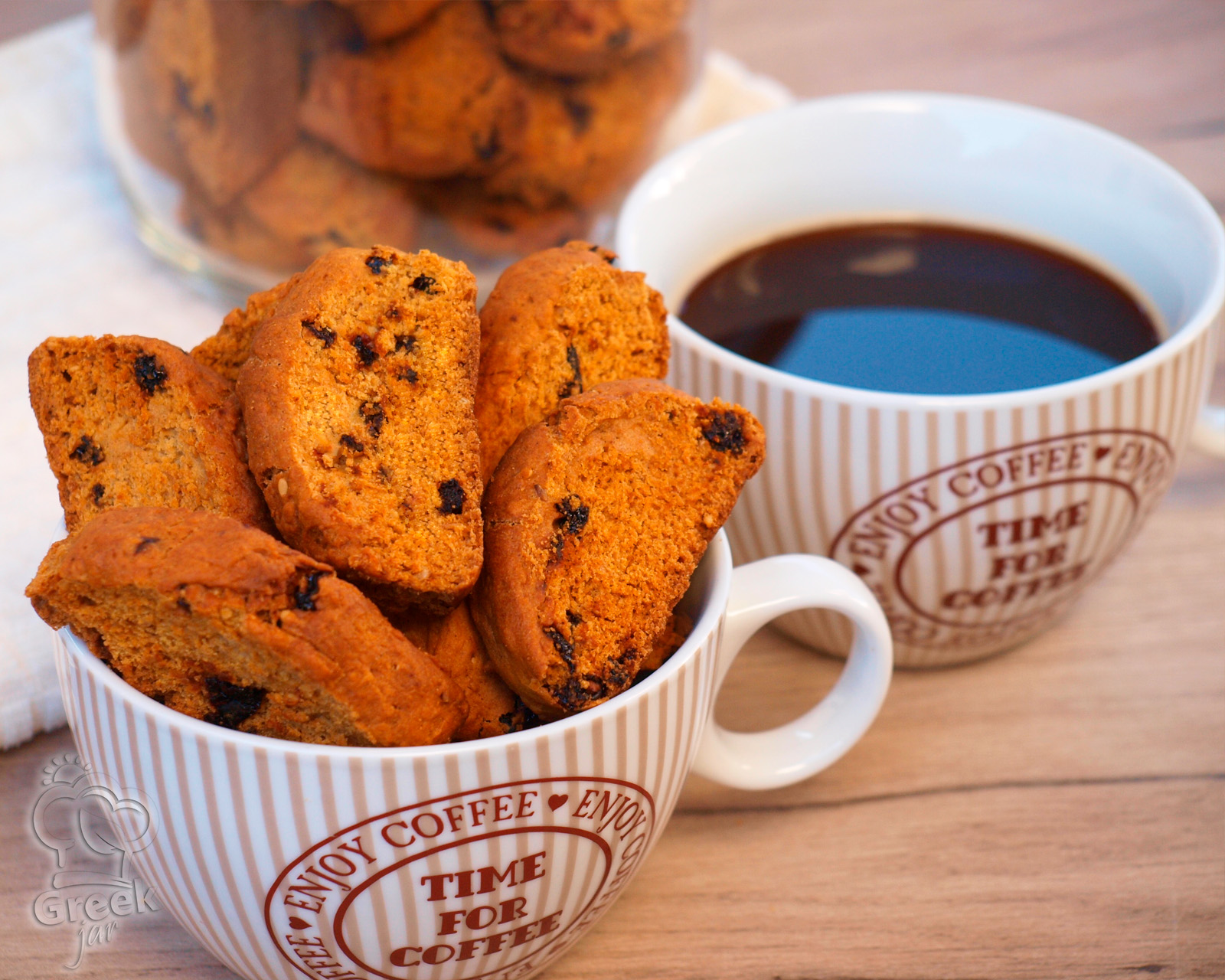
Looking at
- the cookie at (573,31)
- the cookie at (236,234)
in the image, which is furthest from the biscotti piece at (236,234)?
the cookie at (573,31)

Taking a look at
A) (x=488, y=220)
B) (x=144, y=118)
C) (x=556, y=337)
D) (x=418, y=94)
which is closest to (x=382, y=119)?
(x=418, y=94)

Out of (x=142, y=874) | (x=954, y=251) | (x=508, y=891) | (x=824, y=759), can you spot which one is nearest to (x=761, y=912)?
(x=824, y=759)

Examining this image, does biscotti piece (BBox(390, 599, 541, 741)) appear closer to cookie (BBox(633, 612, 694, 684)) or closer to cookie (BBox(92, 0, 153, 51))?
cookie (BBox(633, 612, 694, 684))

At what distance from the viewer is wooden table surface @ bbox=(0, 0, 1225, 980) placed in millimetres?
683

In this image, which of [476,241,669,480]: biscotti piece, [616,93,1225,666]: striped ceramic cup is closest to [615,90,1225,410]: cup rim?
[616,93,1225,666]: striped ceramic cup

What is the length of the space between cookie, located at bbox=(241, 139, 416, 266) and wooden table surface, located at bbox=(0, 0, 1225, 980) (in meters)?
0.42

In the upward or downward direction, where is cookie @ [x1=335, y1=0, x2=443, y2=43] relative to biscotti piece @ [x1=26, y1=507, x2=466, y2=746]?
upward

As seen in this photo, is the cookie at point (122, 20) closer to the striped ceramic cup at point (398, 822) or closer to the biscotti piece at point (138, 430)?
the biscotti piece at point (138, 430)

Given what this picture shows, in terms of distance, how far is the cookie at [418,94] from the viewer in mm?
918

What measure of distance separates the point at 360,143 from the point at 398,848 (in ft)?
1.90

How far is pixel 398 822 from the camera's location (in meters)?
0.53

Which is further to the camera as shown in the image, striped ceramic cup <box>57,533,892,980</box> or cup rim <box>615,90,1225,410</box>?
cup rim <box>615,90,1225,410</box>

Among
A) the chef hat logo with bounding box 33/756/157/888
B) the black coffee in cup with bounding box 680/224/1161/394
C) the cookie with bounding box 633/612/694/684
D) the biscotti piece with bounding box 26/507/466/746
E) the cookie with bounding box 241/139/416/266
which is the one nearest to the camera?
the biscotti piece with bounding box 26/507/466/746

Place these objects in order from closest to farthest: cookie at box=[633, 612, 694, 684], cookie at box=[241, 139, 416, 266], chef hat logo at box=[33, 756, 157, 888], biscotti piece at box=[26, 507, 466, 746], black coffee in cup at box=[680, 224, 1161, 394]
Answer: biscotti piece at box=[26, 507, 466, 746] → cookie at box=[633, 612, 694, 684] → chef hat logo at box=[33, 756, 157, 888] → black coffee in cup at box=[680, 224, 1161, 394] → cookie at box=[241, 139, 416, 266]
